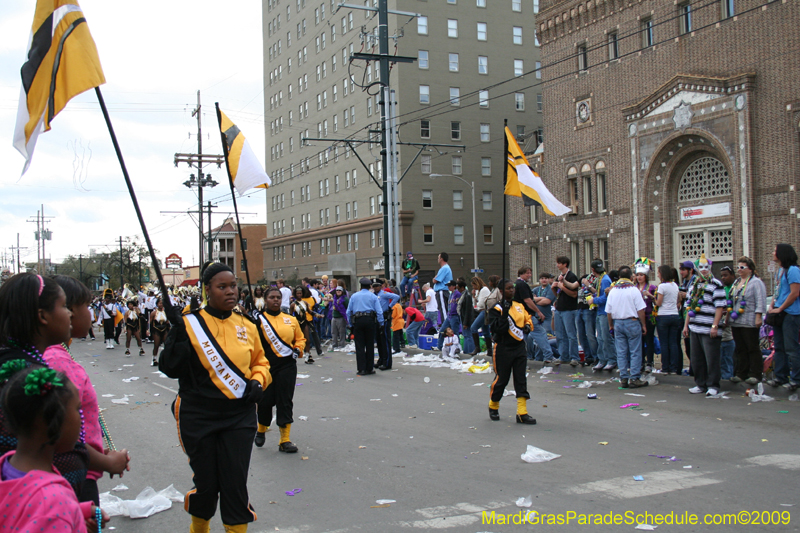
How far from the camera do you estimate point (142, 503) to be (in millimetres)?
5516

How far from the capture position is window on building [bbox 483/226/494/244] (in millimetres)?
58625

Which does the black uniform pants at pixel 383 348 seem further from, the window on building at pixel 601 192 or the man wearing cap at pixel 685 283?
the window on building at pixel 601 192

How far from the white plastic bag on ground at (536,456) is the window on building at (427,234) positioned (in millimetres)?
50142

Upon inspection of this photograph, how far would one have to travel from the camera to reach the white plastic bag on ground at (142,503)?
543 centimetres

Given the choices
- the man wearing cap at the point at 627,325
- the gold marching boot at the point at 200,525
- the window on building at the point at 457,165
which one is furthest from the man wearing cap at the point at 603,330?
the window on building at the point at 457,165

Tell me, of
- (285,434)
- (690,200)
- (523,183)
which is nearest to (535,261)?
(690,200)

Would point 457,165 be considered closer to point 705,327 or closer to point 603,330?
point 603,330

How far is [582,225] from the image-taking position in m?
38.0

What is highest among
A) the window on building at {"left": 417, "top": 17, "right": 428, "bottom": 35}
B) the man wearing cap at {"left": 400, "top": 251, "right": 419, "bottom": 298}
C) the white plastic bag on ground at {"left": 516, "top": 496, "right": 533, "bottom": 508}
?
the window on building at {"left": 417, "top": 17, "right": 428, "bottom": 35}

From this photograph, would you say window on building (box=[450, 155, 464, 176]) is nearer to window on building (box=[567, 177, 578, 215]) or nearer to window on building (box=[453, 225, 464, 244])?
window on building (box=[453, 225, 464, 244])

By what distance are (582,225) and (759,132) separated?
36.1 feet

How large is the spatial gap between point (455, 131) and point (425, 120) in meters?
2.95

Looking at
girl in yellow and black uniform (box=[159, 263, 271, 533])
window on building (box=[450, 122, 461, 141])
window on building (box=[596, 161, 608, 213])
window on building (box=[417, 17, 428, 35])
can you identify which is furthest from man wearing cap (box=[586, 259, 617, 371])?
window on building (box=[417, 17, 428, 35])

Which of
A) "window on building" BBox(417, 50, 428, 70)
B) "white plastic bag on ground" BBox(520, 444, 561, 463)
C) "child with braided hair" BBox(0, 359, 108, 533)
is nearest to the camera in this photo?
"child with braided hair" BBox(0, 359, 108, 533)
